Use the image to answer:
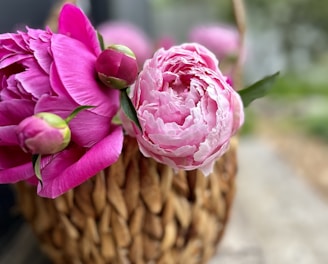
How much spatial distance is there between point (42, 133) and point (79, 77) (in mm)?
66

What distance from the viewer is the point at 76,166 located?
0.39 metres

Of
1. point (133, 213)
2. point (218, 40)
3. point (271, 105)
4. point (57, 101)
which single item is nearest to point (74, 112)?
point (57, 101)

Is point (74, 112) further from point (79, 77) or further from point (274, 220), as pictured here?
point (274, 220)

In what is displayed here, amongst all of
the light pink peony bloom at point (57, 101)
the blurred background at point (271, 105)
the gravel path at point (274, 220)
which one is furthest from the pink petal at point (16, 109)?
the gravel path at point (274, 220)

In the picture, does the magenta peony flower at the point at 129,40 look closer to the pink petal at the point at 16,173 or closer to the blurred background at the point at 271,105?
the blurred background at the point at 271,105

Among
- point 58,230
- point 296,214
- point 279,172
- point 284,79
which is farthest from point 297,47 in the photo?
point 58,230

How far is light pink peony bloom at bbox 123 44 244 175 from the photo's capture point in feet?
1.31

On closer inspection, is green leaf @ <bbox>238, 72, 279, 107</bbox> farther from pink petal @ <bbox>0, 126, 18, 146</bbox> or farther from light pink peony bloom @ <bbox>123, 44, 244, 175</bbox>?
pink petal @ <bbox>0, 126, 18, 146</bbox>

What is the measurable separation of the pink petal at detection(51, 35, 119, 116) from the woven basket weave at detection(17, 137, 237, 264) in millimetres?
58

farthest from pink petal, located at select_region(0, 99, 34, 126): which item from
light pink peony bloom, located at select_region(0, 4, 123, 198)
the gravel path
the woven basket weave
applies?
the gravel path

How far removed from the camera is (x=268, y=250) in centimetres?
70

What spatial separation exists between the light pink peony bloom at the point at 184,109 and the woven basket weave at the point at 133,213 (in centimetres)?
6

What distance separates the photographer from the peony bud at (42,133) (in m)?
0.35

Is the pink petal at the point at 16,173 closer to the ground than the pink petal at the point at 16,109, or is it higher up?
closer to the ground
